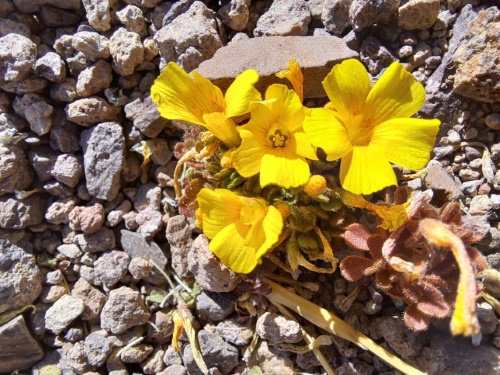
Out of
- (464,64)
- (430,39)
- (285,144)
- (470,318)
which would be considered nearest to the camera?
(470,318)

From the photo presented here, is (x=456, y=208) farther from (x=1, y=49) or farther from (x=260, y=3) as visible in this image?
(x=1, y=49)

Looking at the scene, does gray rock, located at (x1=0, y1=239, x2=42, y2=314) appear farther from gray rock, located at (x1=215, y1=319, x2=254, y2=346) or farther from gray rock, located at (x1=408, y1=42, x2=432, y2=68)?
gray rock, located at (x1=408, y1=42, x2=432, y2=68)

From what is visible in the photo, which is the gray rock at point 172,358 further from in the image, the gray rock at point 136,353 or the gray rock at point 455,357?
the gray rock at point 455,357

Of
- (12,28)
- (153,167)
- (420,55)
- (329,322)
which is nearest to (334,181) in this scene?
(329,322)

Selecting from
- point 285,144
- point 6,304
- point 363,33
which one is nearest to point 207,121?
point 285,144

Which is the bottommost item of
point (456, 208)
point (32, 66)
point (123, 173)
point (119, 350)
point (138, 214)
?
point (119, 350)

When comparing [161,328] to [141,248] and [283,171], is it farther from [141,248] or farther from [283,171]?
[283,171]

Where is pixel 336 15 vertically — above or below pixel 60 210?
above
